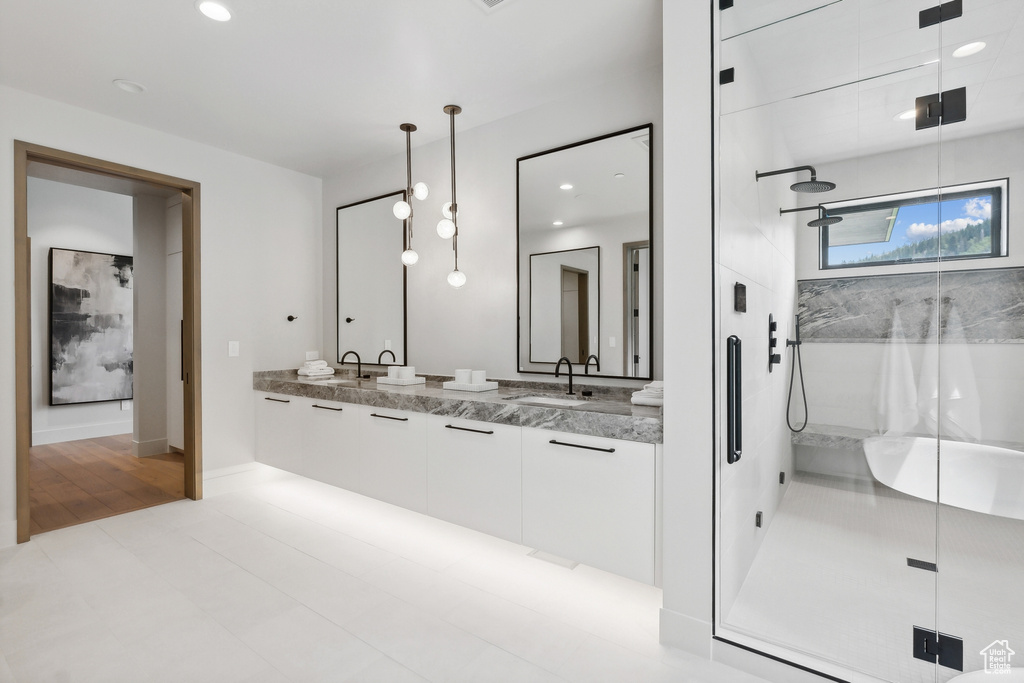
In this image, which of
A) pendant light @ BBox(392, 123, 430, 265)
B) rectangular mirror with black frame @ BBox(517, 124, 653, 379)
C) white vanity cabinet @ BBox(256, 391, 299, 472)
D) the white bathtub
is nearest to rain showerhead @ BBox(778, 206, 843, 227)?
the white bathtub

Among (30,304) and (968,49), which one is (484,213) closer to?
(968,49)

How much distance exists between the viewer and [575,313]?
285 cm

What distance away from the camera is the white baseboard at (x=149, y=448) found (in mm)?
4750

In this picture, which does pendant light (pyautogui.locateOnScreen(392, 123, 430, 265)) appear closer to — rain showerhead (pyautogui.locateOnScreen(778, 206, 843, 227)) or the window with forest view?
rain showerhead (pyautogui.locateOnScreen(778, 206, 843, 227))

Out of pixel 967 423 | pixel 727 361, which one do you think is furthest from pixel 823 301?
pixel 967 423

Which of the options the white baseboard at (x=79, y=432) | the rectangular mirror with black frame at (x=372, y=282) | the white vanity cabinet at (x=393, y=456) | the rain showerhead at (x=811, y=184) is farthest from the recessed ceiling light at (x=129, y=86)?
the white baseboard at (x=79, y=432)

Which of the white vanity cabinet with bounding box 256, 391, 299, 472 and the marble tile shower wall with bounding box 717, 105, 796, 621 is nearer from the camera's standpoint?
the marble tile shower wall with bounding box 717, 105, 796, 621

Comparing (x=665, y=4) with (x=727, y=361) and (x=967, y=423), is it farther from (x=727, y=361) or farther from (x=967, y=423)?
(x=967, y=423)

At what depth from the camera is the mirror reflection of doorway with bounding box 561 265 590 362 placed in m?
2.81

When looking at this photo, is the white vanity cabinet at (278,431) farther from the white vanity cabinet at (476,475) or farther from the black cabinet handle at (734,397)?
the black cabinet handle at (734,397)

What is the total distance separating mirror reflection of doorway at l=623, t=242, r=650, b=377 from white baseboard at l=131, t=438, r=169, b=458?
4.73 meters

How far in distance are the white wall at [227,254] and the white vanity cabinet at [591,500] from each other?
264 cm

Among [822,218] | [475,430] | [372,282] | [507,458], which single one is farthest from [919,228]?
[372,282]

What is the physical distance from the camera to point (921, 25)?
1454 millimetres
